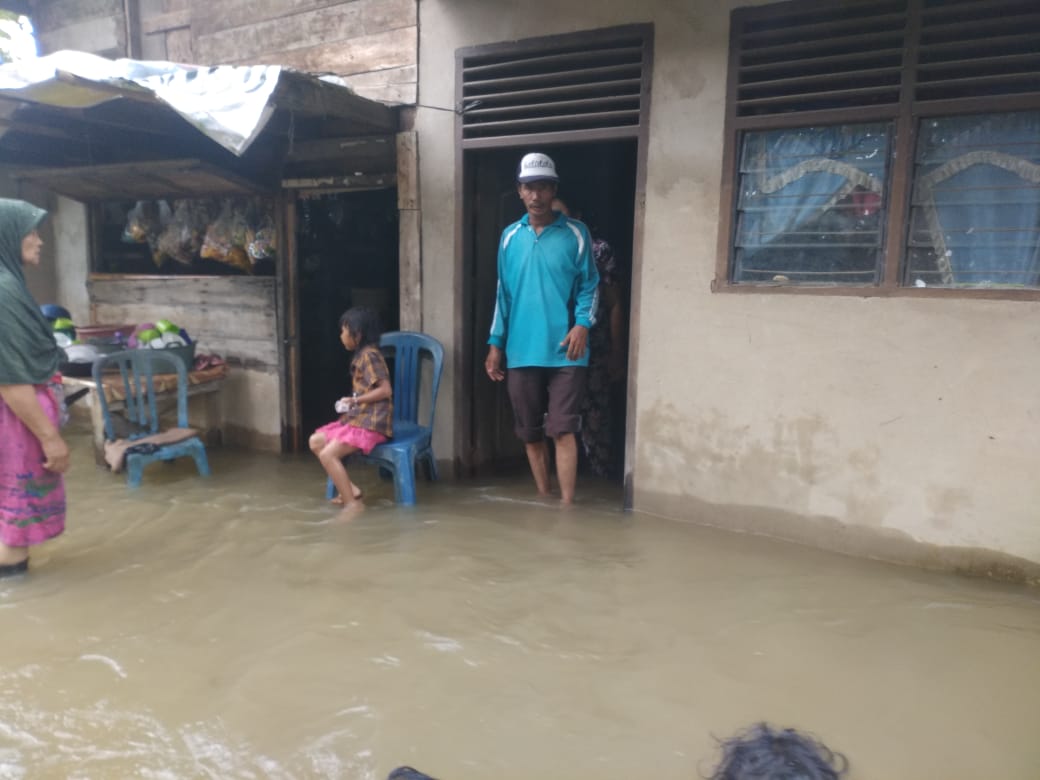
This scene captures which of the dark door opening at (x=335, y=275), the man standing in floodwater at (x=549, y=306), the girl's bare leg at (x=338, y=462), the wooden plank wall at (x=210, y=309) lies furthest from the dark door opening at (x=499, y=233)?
the wooden plank wall at (x=210, y=309)

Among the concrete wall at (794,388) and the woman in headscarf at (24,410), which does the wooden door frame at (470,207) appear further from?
the woman in headscarf at (24,410)

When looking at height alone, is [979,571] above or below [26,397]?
below

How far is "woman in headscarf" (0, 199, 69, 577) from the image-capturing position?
343cm

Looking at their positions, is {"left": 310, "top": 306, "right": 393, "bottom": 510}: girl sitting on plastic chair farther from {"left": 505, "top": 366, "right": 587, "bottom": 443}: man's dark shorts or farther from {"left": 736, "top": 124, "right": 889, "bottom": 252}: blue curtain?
{"left": 736, "top": 124, "right": 889, "bottom": 252}: blue curtain

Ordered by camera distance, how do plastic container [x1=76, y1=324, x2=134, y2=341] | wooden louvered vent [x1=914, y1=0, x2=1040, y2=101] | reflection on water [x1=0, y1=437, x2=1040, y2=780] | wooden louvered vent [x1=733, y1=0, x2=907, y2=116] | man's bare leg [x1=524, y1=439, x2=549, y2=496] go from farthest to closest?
plastic container [x1=76, y1=324, x2=134, y2=341], man's bare leg [x1=524, y1=439, x2=549, y2=496], wooden louvered vent [x1=733, y1=0, x2=907, y2=116], wooden louvered vent [x1=914, y1=0, x2=1040, y2=101], reflection on water [x1=0, y1=437, x2=1040, y2=780]

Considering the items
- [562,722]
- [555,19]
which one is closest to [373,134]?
[555,19]

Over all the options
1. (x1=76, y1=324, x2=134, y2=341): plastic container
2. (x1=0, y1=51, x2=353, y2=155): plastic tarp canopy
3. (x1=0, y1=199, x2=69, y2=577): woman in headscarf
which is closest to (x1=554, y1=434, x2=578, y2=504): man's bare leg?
(x1=0, y1=51, x2=353, y2=155): plastic tarp canopy

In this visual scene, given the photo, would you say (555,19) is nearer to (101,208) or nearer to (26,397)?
(26,397)

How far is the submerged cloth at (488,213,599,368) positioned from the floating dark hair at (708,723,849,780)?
8.76 feet

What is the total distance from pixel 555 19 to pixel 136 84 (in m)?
2.39

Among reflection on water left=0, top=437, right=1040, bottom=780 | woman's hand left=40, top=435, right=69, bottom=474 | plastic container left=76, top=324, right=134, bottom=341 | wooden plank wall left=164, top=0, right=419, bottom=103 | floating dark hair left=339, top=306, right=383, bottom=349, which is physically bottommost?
reflection on water left=0, top=437, right=1040, bottom=780

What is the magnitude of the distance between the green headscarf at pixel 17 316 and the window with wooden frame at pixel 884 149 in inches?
135

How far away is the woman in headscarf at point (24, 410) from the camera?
3.43 meters

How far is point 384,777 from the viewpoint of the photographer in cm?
233
